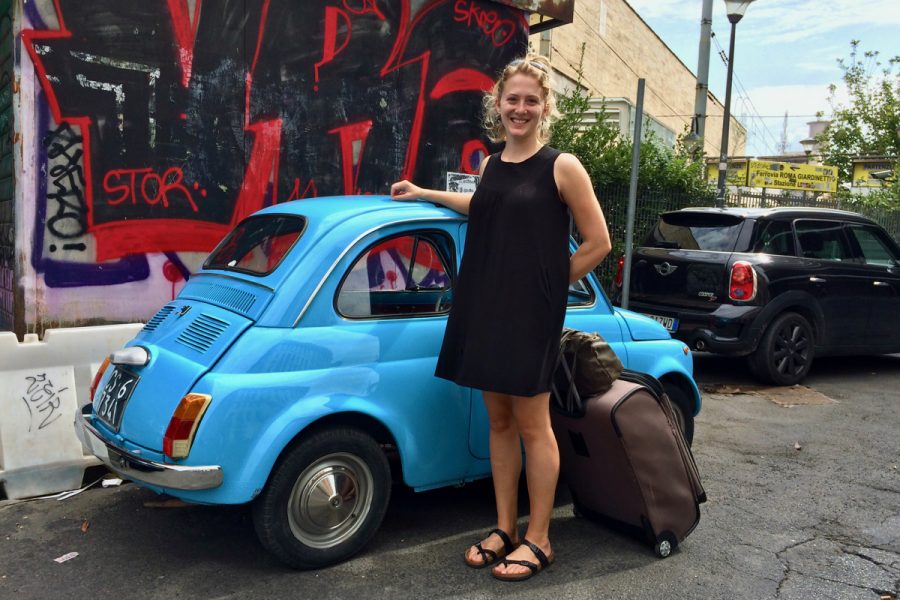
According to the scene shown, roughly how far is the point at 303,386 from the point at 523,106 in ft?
4.95

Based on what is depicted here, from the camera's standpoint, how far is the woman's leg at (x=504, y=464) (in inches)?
135

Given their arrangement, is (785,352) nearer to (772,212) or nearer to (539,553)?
(772,212)

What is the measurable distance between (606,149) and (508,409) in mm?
8026

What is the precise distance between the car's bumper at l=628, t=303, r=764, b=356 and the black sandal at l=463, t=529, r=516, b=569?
4248 millimetres

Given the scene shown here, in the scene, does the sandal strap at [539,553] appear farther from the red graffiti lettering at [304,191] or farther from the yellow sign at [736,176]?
the yellow sign at [736,176]

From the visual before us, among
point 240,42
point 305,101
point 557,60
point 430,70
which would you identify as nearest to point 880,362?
point 430,70

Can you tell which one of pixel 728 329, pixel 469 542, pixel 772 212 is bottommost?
pixel 469 542

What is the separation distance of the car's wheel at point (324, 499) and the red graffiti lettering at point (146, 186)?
3769 mm

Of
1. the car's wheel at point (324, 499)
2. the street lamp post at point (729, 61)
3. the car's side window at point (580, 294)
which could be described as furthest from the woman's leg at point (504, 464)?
the street lamp post at point (729, 61)

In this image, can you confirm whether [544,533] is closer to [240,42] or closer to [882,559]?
[882,559]

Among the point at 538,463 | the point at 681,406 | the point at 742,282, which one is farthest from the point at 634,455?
the point at 742,282

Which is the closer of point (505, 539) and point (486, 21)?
point (505, 539)

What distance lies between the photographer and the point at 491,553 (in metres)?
3.42

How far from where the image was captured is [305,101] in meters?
7.04
